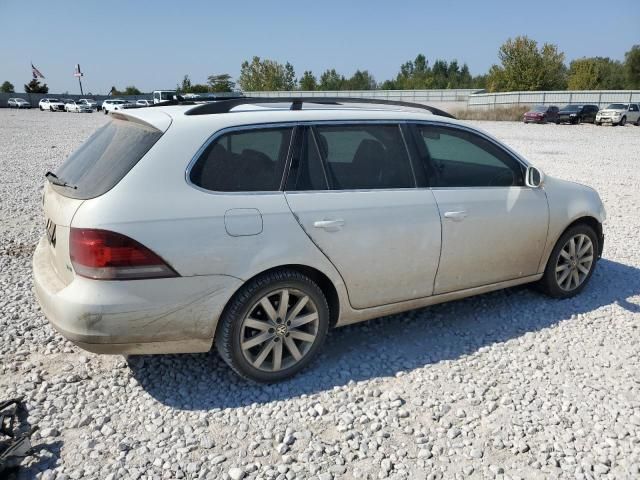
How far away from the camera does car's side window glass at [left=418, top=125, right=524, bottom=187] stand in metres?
3.89

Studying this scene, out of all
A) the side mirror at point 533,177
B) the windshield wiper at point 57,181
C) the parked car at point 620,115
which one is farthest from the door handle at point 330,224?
the parked car at point 620,115

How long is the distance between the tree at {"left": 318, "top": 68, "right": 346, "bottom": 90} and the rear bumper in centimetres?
10153

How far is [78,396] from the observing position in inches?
127

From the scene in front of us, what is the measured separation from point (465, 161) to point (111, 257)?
2.79 metres

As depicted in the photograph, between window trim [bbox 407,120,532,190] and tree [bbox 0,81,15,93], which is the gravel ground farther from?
tree [bbox 0,81,15,93]

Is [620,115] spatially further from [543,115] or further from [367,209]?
[367,209]

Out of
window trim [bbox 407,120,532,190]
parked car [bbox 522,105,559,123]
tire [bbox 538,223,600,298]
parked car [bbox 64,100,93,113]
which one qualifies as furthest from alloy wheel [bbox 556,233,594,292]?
parked car [bbox 64,100,93,113]

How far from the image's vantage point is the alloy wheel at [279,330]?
127 inches

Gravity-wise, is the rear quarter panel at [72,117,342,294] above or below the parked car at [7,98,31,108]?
below

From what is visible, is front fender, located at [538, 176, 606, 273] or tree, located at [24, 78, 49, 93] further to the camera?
tree, located at [24, 78, 49, 93]

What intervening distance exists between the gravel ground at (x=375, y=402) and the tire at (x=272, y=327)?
6.1 inches

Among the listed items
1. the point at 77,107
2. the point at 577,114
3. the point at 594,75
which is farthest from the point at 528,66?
the point at 77,107

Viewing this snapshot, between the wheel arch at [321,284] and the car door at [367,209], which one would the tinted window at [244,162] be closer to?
the car door at [367,209]

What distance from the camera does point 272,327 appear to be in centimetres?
326
